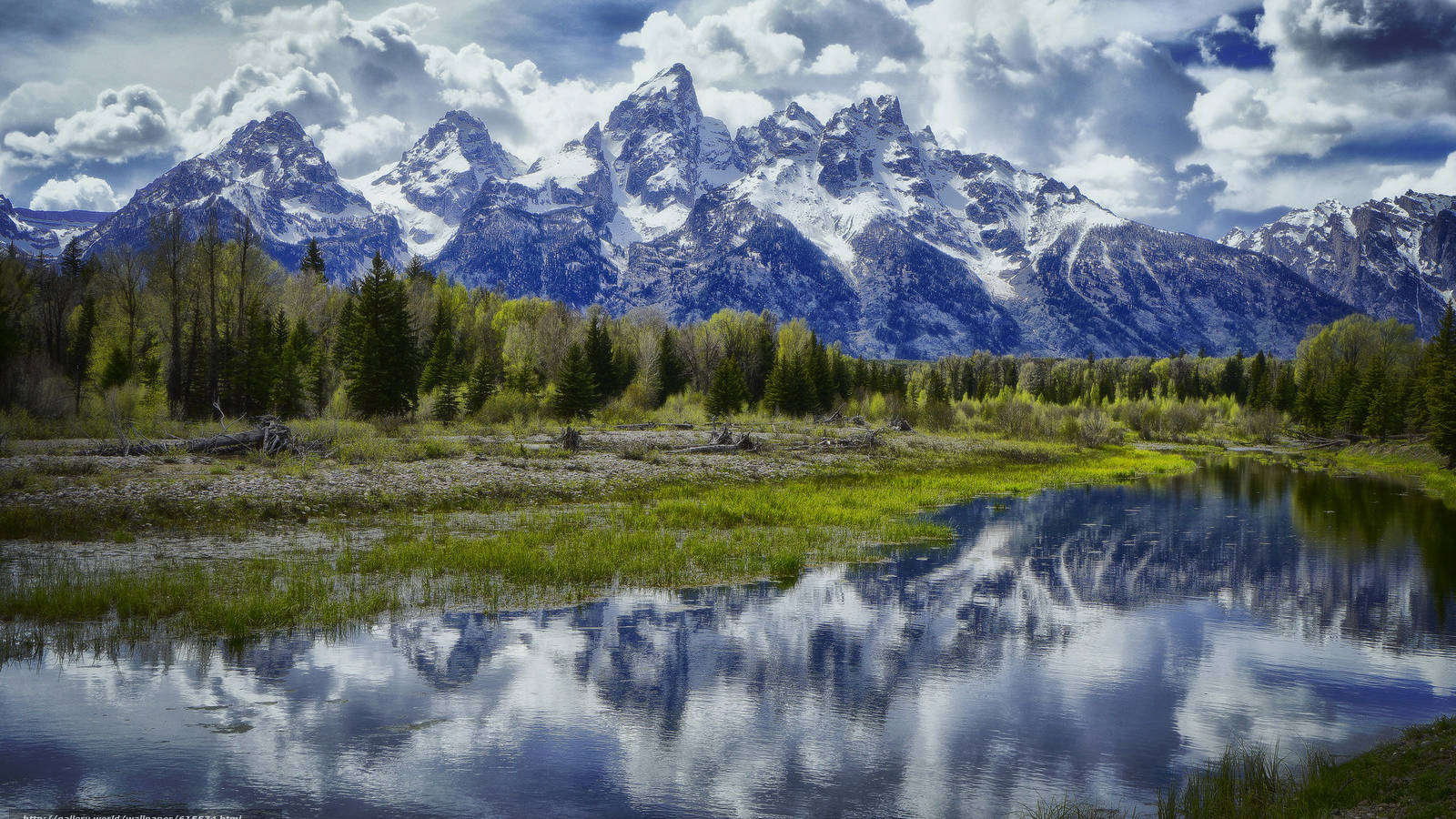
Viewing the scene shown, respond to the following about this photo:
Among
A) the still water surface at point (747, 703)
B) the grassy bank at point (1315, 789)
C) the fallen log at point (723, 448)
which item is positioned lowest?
the still water surface at point (747, 703)

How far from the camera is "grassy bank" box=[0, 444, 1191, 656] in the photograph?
13758 millimetres

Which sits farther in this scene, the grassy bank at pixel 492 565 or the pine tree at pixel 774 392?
the pine tree at pixel 774 392

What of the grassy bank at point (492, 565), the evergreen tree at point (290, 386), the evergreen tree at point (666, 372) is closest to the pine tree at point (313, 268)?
the evergreen tree at point (290, 386)

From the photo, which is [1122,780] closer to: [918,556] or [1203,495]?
[918,556]

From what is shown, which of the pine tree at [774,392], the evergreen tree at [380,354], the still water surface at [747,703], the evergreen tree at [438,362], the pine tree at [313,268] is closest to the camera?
the still water surface at [747,703]

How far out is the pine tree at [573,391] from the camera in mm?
65125

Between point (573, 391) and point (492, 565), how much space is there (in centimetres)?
4757

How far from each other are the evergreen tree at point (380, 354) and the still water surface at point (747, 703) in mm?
39982

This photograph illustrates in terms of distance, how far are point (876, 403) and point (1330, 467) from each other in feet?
141

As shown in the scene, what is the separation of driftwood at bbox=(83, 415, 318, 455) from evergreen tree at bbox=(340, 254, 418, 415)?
18.4m

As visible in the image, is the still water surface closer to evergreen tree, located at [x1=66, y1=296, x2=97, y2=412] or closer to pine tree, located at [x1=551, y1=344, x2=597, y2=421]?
pine tree, located at [x1=551, y1=344, x2=597, y2=421]

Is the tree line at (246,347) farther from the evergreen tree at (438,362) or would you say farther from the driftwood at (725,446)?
the driftwood at (725,446)

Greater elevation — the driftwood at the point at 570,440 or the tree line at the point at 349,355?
the tree line at the point at 349,355

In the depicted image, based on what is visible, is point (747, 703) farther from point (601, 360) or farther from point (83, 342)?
point (601, 360)
